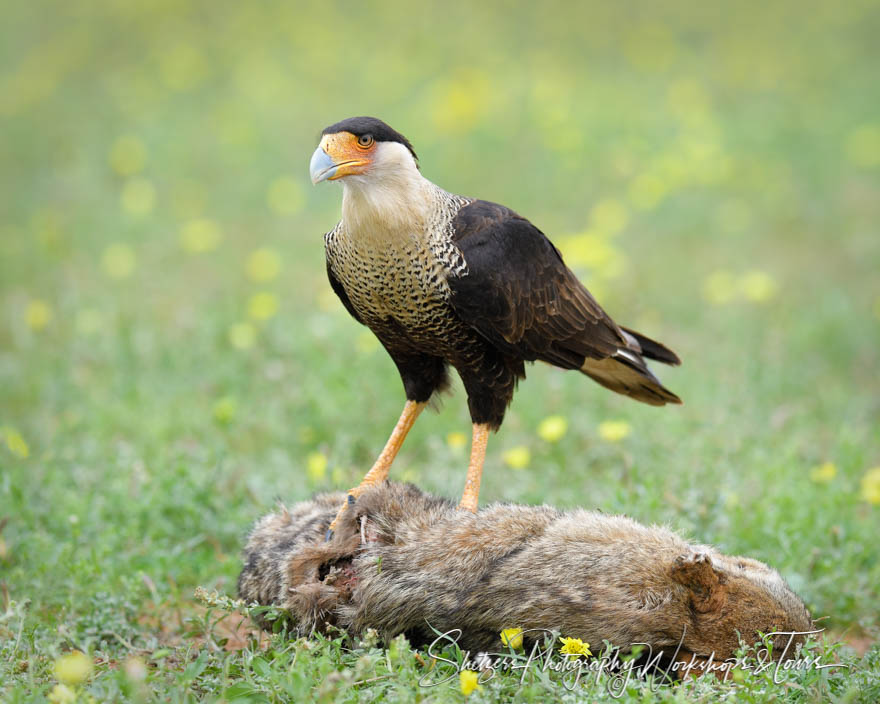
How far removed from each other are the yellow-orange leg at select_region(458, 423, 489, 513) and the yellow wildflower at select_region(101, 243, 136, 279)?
13.9 feet

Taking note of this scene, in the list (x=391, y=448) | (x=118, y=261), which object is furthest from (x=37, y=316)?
(x=391, y=448)

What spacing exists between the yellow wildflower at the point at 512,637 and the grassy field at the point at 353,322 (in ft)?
0.51

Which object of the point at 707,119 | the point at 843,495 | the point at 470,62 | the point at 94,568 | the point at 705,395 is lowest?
the point at 94,568

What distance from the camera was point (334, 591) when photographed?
120 inches

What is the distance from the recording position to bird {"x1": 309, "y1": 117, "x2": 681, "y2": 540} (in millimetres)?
3465

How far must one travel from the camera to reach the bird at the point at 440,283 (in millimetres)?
3465

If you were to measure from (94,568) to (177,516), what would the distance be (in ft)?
2.13

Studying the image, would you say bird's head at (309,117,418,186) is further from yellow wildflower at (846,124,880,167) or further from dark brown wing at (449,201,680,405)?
yellow wildflower at (846,124,880,167)

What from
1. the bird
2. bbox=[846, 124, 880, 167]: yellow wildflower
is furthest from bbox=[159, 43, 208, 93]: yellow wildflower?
the bird

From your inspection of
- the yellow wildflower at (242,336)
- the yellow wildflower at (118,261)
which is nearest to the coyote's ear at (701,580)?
the yellow wildflower at (242,336)

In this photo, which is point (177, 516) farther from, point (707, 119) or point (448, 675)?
point (707, 119)

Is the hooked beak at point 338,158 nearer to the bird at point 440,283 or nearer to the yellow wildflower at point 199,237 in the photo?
the bird at point 440,283

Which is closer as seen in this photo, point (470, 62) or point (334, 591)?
point (334, 591)

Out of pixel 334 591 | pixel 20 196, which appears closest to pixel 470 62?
pixel 20 196
